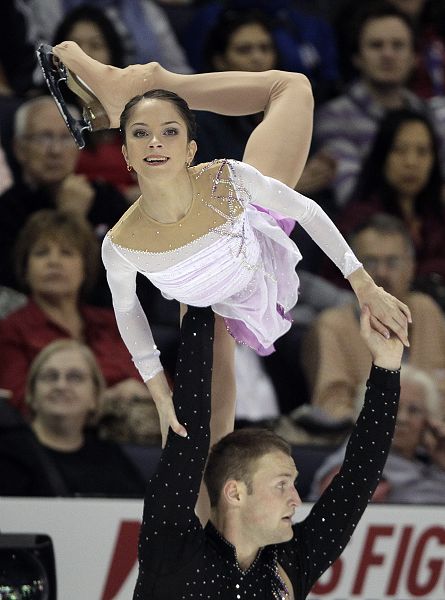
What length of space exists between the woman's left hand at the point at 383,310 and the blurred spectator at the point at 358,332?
5.99 ft

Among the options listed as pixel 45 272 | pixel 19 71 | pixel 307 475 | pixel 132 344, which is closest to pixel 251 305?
pixel 132 344

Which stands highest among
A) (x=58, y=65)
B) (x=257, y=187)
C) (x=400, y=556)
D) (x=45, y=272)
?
(x=58, y=65)

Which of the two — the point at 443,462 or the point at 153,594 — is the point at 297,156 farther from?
the point at 443,462

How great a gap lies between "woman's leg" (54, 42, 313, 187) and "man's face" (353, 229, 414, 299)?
6.37 feet

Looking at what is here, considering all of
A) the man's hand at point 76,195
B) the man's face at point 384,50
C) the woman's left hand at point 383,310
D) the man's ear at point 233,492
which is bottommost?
the man's ear at point 233,492

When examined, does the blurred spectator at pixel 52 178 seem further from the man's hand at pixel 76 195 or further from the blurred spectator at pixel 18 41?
the blurred spectator at pixel 18 41

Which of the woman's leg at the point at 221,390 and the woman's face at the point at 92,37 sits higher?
the woman's face at the point at 92,37

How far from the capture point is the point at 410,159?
213 inches

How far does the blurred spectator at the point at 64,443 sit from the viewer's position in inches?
148

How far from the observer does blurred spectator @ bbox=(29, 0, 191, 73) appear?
537 cm

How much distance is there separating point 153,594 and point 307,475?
1.46m

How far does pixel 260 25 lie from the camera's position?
215 inches

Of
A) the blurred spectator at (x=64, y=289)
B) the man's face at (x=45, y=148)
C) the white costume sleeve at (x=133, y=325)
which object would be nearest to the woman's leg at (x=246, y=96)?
the white costume sleeve at (x=133, y=325)

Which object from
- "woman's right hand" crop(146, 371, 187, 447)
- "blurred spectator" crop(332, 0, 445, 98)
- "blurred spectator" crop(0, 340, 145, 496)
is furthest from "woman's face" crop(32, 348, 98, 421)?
"blurred spectator" crop(332, 0, 445, 98)
